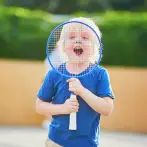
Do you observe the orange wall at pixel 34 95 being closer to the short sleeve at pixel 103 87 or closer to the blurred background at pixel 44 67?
the blurred background at pixel 44 67

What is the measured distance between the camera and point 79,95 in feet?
14.0

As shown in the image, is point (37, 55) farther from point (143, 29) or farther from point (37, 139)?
point (37, 139)

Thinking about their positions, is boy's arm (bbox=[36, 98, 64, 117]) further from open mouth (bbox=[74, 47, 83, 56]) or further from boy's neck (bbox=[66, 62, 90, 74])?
open mouth (bbox=[74, 47, 83, 56])

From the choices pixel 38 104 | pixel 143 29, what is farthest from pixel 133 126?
pixel 38 104

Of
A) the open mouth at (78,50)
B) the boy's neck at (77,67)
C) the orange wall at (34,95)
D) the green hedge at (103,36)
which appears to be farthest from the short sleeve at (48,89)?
the green hedge at (103,36)

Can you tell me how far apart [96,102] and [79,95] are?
128 mm

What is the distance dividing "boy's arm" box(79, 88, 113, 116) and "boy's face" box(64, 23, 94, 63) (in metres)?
0.25

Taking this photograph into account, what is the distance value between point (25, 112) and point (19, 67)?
99 centimetres

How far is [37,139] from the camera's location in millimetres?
10539

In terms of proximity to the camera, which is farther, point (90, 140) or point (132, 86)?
point (132, 86)

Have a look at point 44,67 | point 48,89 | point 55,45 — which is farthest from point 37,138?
point 48,89

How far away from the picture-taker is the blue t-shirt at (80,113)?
4.32 meters

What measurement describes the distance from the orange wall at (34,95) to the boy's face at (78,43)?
27.7ft

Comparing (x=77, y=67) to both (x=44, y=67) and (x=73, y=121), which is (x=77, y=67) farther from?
(x=44, y=67)
